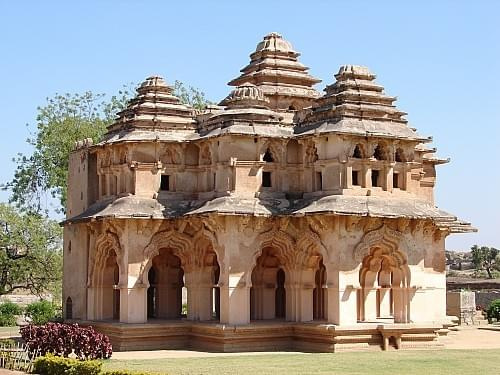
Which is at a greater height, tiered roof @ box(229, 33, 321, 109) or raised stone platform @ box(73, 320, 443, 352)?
tiered roof @ box(229, 33, 321, 109)

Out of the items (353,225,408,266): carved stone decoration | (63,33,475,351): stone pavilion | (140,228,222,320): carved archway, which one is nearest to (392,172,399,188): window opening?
(63,33,475,351): stone pavilion

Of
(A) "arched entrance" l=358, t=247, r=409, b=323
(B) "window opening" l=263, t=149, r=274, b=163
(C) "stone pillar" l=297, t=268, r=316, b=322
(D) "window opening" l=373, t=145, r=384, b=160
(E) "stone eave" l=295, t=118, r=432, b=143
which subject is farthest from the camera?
(B) "window opening" l=263, t=149, r=274, b=163

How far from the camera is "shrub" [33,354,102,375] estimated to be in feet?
65.2

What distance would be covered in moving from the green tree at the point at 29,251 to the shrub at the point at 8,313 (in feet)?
2.61

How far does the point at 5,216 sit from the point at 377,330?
21685 millimetres

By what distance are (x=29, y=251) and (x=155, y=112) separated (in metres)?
15.8

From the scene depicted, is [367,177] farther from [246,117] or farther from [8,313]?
[8,313]

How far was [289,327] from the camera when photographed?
88.9 ft

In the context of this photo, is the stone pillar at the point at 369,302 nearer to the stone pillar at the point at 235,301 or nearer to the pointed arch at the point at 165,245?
the stone pillar at the point at 235,301

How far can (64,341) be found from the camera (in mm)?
23344

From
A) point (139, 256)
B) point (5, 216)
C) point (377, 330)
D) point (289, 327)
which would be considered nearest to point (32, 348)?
point (139, 256)

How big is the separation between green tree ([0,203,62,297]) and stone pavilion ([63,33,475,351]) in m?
12.6

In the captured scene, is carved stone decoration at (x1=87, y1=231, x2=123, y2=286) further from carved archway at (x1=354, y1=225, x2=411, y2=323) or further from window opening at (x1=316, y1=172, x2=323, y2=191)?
carved archway at (x1=354, y1=225, x2=411, y2=323)

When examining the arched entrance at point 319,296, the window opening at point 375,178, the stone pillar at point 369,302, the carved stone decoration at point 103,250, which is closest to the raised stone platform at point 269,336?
the stone pillar at point 369,302
